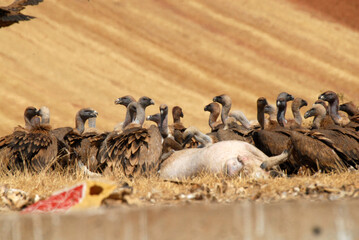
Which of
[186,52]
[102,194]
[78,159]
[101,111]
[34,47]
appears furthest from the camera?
[186,52]

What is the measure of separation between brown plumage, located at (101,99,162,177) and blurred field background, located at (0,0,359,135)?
1519cm

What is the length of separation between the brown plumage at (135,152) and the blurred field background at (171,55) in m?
15.2

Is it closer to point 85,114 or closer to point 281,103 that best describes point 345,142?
point 281,103

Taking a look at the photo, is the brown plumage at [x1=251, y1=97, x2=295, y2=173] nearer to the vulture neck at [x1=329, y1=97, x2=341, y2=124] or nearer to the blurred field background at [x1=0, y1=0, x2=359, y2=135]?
the vulture neck at [x1=329, y1=97, x2=341, y2=124]

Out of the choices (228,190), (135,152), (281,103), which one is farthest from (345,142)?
(281,103)

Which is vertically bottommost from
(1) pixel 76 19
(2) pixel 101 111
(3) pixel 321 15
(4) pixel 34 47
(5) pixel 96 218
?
(5) pixel 96 218

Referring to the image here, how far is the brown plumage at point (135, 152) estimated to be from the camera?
27.4 feet

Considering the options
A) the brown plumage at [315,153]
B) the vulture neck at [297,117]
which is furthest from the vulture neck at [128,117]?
the brown plumage at [315,153]

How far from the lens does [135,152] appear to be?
8.49 m

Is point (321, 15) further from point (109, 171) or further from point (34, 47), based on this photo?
point (109, 171)

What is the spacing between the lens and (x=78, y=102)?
27.9 meters

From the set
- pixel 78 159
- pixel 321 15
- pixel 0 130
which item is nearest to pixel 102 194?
pixel 78 159

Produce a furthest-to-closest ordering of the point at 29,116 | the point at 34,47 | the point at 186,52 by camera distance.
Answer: the point at 186,52 → the point at 34,47 → the point at 29,116

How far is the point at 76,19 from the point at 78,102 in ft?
35.4
